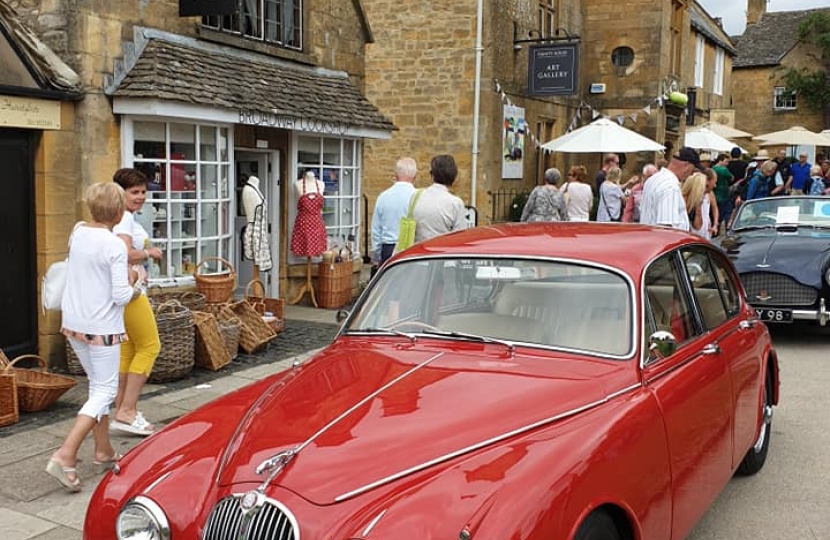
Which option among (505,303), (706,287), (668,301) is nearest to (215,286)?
(505,303)

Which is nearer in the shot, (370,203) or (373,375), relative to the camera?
(373,375)

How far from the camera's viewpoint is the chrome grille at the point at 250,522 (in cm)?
243

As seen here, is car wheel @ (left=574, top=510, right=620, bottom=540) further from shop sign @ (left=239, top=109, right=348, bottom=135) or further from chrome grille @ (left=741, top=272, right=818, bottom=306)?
shop sign @ (left=239, top=109, right=348, bottom=135)

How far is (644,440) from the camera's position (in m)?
3.08

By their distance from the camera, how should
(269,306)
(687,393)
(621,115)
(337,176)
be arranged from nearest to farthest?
(687,393) → (269,306) → (337,176) → (621,115)

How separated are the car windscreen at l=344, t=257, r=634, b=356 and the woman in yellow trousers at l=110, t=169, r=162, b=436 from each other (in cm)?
184

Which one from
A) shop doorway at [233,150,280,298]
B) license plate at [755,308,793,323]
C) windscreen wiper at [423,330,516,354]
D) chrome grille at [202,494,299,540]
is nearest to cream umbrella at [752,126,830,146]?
license plate at [755,308,793,323]

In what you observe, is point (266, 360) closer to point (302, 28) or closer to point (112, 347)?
point (112, 347)

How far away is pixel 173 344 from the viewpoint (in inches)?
274

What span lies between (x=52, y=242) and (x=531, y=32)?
13.3 metres

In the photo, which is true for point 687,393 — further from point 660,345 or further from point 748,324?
point 748,324

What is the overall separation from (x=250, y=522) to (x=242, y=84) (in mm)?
7328

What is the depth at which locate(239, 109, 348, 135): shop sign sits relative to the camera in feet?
28.8

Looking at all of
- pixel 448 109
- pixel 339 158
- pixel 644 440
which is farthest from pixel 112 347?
pixel 448 109
